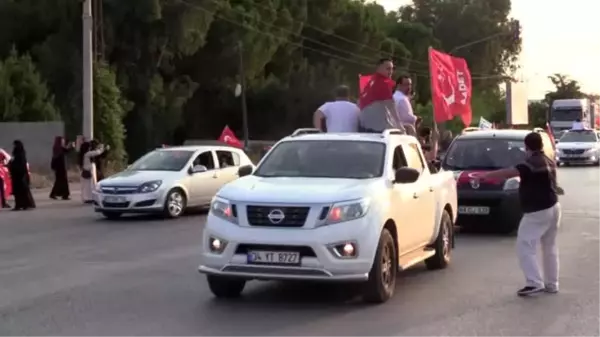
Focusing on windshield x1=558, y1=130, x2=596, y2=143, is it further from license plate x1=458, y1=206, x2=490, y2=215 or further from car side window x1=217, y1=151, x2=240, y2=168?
license plate x1=458, y1=206, x2=490, y2=215

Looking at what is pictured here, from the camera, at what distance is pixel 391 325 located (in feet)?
29.9

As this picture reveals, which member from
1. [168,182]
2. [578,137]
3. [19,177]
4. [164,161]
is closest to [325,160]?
[168,182]

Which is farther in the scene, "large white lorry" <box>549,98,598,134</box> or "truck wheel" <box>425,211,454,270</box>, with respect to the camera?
"large white lorry" <box>549,98,598,134</box>

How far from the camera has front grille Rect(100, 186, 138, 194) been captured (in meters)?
20.4

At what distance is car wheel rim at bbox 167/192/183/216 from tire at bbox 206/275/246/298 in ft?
33.4

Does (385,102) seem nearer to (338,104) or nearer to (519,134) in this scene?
(338,104)

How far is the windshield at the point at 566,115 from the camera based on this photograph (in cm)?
6319

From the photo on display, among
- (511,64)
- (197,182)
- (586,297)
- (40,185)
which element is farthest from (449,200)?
(511,64)

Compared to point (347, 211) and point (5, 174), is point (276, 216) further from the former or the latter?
point (5, 174)

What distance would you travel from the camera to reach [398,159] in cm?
1148

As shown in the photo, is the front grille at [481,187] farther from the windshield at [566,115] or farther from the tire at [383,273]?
the windshield at [566,115]

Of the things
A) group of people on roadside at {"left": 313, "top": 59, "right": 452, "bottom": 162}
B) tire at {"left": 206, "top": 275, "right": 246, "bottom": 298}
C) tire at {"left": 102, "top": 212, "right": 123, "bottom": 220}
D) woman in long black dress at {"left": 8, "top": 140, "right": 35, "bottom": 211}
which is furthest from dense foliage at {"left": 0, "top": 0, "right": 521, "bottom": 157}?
tire at {"left": 206, "top": 275, "right": 246, "bottom": 298}

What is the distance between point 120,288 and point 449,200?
4.38 metres

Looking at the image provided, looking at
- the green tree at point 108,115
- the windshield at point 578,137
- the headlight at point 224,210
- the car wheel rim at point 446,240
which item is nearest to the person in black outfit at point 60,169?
the green tree at point 108,115
